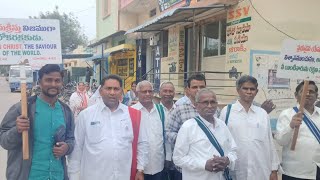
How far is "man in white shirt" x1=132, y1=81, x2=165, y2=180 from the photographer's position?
13.8 feet

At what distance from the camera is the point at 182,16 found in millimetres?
10359

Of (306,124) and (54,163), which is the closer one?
(54,163)

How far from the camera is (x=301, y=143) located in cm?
387

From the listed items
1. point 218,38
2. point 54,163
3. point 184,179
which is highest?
point 218,38

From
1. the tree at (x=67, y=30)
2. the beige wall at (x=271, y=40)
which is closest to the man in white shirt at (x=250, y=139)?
the beige wall at (x=271, y=40)

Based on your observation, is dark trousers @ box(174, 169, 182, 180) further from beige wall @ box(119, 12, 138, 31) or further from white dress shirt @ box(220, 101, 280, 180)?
beige wall @ box(119, 12, 138, 31)

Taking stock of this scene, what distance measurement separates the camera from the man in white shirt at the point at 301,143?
12.6 ft

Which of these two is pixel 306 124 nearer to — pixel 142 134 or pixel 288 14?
pixel 142 134

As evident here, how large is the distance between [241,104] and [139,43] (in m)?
14.0

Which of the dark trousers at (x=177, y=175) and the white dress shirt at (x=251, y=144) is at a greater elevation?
the white dress shirt at (x=251, y=144)

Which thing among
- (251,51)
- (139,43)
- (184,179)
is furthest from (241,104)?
(139,43)

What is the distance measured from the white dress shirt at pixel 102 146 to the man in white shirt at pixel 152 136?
477 millimetres

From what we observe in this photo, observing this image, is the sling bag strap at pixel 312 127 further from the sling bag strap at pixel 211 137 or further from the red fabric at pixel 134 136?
the red fabric at pixel 134 136

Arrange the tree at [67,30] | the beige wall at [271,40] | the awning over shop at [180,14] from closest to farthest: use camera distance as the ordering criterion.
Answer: the beige wall at [271,40]
the awning over shop at [180,14]
the tree at [67,30]
